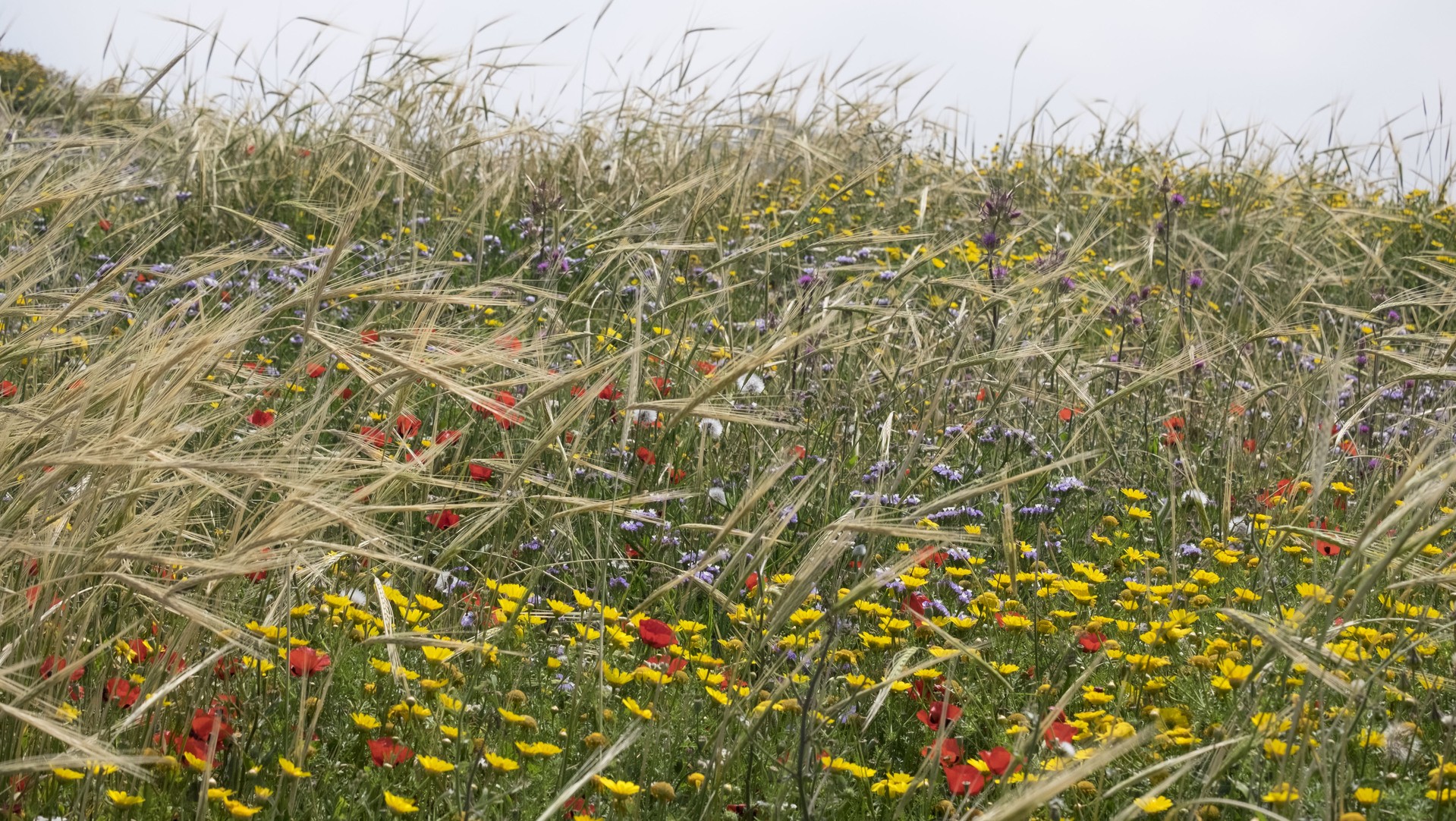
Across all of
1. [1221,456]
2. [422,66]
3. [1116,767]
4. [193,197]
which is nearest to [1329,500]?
[1221,456]

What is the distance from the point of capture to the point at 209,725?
5.86 ft

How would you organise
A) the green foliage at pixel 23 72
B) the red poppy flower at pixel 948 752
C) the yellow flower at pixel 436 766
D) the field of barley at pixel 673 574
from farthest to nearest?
the green foliage at pixel 23 72 → the red poppy flower at pixel 948 752 → the yellow flower at pixel 436 766 → the field of barley at pixel 673 574

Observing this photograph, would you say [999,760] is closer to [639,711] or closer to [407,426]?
[639,711]

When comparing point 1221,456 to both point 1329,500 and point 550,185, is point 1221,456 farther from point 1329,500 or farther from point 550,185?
point 550,185

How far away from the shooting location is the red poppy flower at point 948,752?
1.93 m

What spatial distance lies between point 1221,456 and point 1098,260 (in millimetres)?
2926

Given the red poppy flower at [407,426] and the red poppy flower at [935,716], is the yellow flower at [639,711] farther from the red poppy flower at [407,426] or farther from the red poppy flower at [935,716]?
the red poppy flower at [407,426]

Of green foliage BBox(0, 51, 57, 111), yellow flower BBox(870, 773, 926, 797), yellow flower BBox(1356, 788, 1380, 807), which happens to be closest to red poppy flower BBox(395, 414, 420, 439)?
yellow flower BBox(870, 773, 926, 797)

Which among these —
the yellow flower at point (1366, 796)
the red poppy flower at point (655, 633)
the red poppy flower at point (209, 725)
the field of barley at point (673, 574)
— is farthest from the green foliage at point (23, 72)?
the yellow flower at point (1366, 796)

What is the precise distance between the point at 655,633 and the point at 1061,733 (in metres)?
0.67

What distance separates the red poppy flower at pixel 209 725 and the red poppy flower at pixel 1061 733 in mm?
1220

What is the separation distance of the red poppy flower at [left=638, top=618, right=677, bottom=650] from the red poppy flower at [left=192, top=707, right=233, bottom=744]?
0.65 meters

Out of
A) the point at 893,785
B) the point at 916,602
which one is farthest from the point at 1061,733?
the point at 916,602

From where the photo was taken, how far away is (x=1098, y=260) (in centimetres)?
665
